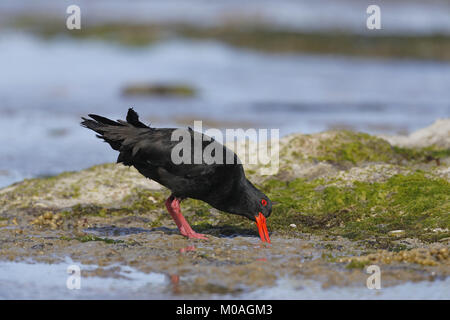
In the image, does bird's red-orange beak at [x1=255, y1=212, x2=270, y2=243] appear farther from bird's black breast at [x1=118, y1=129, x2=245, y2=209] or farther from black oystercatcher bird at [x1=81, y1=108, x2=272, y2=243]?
bird's black breast at [x1=118, y1=129, x2=245, y2=209]

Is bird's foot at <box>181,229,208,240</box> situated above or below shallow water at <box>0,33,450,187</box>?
below

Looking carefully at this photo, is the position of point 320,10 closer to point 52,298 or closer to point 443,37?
point 443,37

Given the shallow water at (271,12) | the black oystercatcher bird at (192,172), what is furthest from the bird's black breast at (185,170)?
the shallow water at (271,12)

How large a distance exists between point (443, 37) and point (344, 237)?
2220 centimetres

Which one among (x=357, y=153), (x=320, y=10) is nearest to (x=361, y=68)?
(x=320, y=10)

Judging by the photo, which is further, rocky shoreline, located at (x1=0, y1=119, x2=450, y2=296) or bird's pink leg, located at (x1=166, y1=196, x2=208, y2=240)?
bird's pink leg, located at (x1=166, y1=196, x2=208, y2=240)

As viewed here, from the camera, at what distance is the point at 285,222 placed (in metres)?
7.84

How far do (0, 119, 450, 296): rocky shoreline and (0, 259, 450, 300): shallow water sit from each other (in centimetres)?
11

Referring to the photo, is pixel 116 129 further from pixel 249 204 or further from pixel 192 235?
pixel 249 204

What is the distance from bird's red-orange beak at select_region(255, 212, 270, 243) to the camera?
720 cm

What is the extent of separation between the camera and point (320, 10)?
116ft

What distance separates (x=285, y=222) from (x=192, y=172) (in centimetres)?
125

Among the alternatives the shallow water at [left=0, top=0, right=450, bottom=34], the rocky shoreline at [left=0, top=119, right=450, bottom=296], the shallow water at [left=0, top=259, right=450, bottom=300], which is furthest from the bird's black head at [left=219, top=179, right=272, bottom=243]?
the shallow water at [left=0, top=0, right=450, bottom=34]

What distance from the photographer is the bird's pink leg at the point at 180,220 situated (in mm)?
7355
